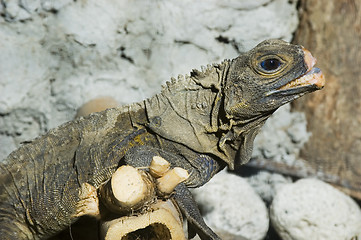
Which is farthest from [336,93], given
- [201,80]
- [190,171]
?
Result: [190,171]

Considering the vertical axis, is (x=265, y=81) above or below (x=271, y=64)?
below

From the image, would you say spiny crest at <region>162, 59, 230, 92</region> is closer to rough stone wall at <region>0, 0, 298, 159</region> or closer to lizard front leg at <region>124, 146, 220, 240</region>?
lizard front leg at <region>124, 146, 220, 240</region>

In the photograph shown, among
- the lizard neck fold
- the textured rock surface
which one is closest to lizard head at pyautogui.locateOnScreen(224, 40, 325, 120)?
the lizard neck fold

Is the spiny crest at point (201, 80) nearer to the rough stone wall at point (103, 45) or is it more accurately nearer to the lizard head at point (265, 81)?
the lizard head at point (265, 81)

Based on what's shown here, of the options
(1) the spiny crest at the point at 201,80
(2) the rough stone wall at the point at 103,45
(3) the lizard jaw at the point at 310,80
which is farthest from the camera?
(2) the rough stone wall at the point at 103,45

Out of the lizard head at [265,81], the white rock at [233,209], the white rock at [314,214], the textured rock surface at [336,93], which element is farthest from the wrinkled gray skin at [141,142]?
the textured rock surface at [336,93]

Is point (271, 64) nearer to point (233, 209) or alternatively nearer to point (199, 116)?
point (199, 116)

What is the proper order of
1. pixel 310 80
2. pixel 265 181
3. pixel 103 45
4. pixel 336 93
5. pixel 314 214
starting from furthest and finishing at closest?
1. pixel 265 181
2. pixel 336 93
3. pixel 103 45
4. pixel 314 214
5. pixel 310 80
